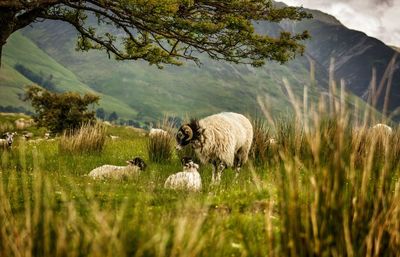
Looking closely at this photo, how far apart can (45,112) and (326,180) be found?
28.9 meters

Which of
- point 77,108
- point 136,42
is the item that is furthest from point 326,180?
point 77,108

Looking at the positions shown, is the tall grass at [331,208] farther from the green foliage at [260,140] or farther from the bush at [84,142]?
the bush at [84,142]

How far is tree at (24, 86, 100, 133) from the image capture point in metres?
29.9

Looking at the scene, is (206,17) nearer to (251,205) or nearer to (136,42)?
(136,42)

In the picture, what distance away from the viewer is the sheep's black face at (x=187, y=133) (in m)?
12.4

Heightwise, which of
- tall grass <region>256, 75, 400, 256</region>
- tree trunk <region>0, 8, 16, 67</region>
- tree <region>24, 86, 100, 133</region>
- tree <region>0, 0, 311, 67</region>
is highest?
tree <region>0, 0, 311, 67</region>

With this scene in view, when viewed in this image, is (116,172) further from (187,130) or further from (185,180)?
(185,180)

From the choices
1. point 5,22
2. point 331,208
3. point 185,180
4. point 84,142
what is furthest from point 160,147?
point 331,208

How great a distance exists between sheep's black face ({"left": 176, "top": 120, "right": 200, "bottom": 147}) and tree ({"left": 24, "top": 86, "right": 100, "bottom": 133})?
1853cm

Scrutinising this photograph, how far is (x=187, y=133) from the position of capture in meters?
12.4

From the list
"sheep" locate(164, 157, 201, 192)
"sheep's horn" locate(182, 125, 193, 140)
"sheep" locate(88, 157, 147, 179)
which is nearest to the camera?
"sheep" locate(164, 157, 201, 192)

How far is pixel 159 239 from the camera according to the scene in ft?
11.2

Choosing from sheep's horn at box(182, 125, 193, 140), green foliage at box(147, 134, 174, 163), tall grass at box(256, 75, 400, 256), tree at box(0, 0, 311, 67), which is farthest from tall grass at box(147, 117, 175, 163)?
tall grass at box(256, 75, 400, 256)

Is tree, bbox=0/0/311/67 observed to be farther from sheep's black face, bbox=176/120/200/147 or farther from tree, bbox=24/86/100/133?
tree, bbox=24/86/100/133
